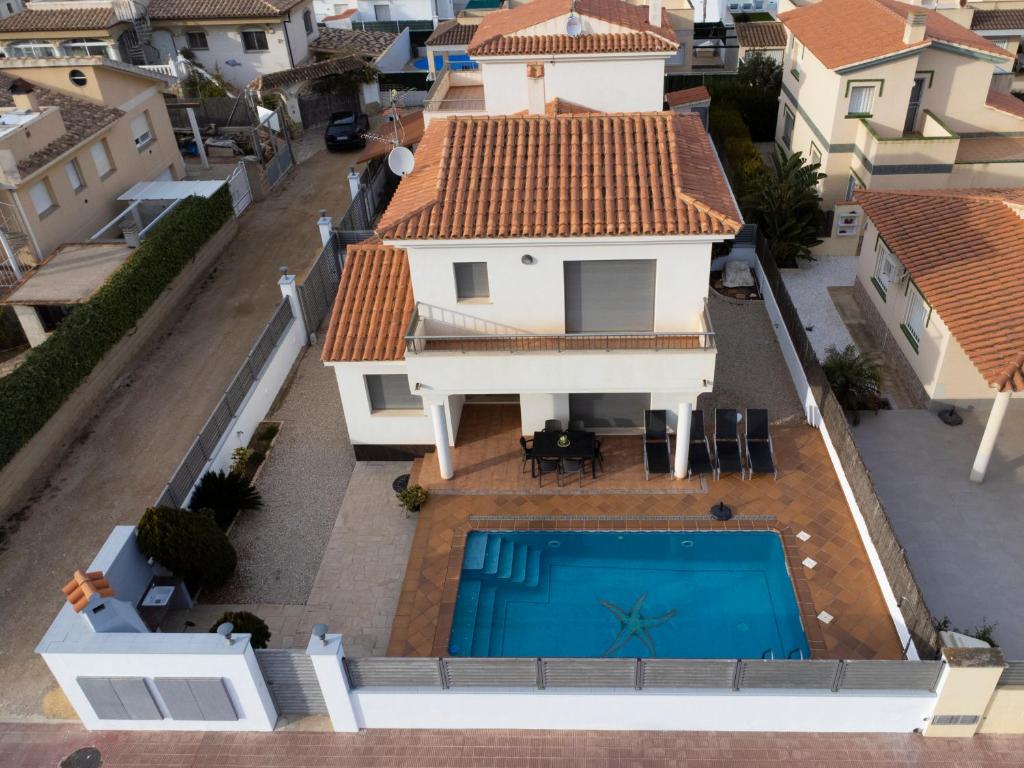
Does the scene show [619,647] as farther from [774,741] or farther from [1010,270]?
[1010,270]

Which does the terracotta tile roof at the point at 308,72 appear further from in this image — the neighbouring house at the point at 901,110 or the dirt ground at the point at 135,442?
the neighbouring house at the point at 901,110

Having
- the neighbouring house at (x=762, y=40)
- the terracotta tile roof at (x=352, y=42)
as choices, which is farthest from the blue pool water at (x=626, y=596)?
the terracotta tile roof at (x=352, y=42)

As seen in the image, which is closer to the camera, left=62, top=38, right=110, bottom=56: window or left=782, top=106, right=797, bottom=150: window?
left=782, top=106, right=797, bottom=150: window

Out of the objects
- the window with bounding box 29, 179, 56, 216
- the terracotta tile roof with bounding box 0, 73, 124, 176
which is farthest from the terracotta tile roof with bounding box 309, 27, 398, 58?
the window with bounding box 29, 179, 56, 216

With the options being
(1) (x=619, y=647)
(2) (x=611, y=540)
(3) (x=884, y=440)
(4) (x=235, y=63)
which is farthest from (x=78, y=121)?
(3) (x=884, y=440)

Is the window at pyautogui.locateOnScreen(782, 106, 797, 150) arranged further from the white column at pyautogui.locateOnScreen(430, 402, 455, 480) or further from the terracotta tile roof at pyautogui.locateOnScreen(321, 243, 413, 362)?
the white column at pyautogui.locateOnScreen(430, 402, 455, 480)

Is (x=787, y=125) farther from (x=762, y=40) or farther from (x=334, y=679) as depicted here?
(x=334, y=679)

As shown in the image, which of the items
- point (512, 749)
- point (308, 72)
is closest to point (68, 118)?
point (308, 72)
